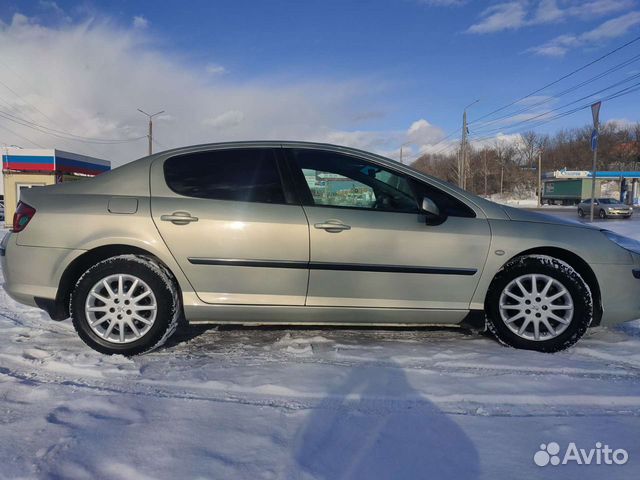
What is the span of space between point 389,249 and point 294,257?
0.68m

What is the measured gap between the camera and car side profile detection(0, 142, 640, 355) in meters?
3.24

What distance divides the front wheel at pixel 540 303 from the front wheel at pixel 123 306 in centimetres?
242

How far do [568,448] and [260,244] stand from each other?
7.04 ft

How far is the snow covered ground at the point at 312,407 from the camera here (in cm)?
198

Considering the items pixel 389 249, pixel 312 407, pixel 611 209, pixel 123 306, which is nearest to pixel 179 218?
pixel 123 306

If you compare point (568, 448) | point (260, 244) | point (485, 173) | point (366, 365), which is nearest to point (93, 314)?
point (260, 244)

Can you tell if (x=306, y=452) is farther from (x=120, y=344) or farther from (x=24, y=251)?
(x=24, y=251)

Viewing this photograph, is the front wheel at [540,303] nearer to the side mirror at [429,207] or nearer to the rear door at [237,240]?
the side mirror at [429,207]

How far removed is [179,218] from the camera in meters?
3.26

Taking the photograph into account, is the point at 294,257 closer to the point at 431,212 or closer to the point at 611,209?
the point at 431,212

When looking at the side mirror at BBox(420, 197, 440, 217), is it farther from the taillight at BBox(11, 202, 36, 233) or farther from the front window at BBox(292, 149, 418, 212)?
the taillight at BBox(11, 202, 36, 233)

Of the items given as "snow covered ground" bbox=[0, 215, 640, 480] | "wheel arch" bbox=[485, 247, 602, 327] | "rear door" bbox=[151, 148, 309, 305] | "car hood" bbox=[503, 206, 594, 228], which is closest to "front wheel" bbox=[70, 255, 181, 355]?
"snow covered ground" bbox=[0, 215, 640, 480]

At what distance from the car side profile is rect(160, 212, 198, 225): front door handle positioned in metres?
0.01

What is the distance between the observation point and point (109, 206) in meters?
3.30
